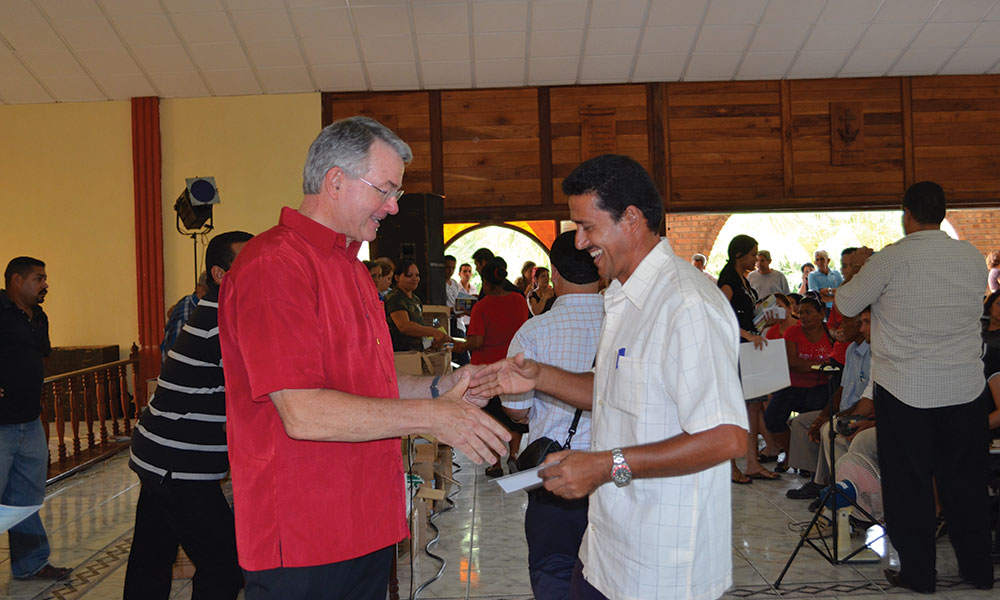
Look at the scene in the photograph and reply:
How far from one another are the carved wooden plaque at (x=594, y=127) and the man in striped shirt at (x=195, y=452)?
7.20 metres

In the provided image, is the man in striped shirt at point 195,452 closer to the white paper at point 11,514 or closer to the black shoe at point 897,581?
the white paper at point 11,514

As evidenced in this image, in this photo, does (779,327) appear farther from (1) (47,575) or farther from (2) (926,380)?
(1) (47,575)

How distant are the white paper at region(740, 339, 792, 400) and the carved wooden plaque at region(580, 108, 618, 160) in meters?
5.80

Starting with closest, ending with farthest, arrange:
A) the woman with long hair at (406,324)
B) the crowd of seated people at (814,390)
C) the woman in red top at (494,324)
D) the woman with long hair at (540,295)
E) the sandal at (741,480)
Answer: the crowd of seated people at (814,390)
the sandal at (741,480)
the woman with long hair at (406,324)
the woman in red top at (494,324)
the woman with long hair at (540,295)

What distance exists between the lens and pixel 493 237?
16.6 metres

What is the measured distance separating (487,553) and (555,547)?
83.5 inches

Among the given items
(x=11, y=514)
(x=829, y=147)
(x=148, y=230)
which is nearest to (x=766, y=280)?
(x=829, y=147)

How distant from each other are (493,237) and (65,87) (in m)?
8.76

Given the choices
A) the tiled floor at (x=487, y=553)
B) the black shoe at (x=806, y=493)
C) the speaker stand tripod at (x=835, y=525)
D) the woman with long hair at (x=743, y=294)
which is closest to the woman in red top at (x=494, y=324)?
the tiled floor at (x=487, y=553)

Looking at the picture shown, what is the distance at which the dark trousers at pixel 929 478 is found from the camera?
144 inches

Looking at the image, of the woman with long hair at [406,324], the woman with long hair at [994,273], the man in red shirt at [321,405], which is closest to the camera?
the man in red shirt at [321,405]

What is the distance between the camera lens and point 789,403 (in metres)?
6.36

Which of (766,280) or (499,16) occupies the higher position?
(499,16)

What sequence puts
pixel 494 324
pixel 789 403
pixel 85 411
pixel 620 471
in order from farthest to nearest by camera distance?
pixel 85 411, pixel 494 324, pixel 789 403, pixel 620 471
